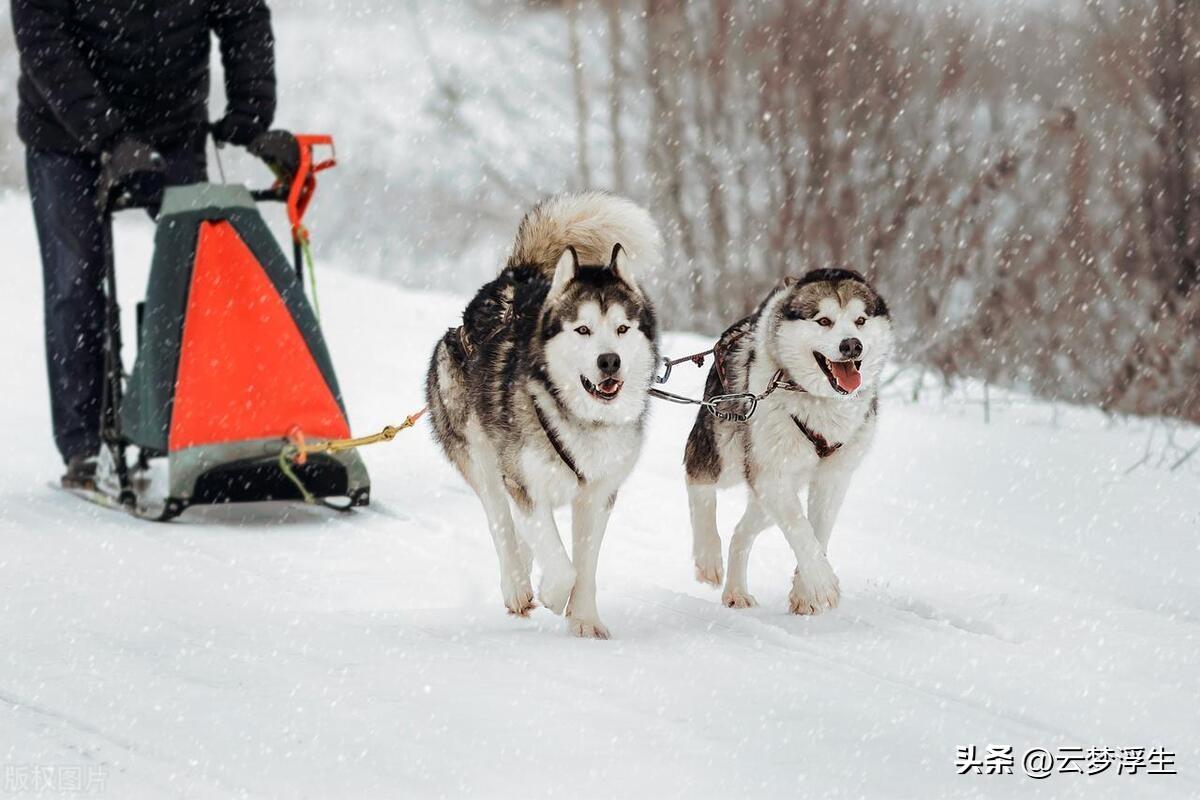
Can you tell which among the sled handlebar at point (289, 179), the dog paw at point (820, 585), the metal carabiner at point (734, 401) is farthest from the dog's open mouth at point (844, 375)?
the sled handlebar at point (289, 179)

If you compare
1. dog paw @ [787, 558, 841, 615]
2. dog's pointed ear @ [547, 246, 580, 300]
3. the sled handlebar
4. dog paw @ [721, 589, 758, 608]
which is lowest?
dog paw @ [721, 589, 758, 608]

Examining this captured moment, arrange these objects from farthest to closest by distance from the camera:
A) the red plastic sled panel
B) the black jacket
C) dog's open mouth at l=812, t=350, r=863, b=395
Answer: the black jacket < the red plastic sled panel < dog's open mouth at l=812, t=350, r=863, b=395

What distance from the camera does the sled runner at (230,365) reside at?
4656mm

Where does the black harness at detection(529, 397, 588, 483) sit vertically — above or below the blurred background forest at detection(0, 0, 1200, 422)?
below

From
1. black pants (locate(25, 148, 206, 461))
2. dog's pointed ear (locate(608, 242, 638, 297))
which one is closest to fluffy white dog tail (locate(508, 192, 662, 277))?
dog's pointed ear (locate(608, 242, 638, 297))

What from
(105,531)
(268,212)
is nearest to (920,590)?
(105,531)

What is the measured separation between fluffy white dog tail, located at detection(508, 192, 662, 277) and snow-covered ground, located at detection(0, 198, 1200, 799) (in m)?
0.94

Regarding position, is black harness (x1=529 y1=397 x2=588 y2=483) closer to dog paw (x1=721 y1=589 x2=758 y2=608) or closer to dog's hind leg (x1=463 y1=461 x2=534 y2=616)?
dog's hind leg (x1=463 y1=461 x2=534 y2=616)

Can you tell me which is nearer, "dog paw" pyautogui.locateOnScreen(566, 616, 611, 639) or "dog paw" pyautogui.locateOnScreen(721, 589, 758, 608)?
"dog paw" pyautogui.locateOnScreen(566, 616, 611, 639)

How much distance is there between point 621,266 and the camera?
360 cm

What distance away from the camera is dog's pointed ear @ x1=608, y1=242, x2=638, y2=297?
3580 mm

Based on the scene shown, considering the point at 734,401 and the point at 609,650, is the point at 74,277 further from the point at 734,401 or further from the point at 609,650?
the point at 609,650

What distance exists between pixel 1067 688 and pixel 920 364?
461cm

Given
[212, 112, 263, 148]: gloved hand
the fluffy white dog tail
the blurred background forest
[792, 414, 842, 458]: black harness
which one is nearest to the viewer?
[792, 414, 842, 458]: black harness
